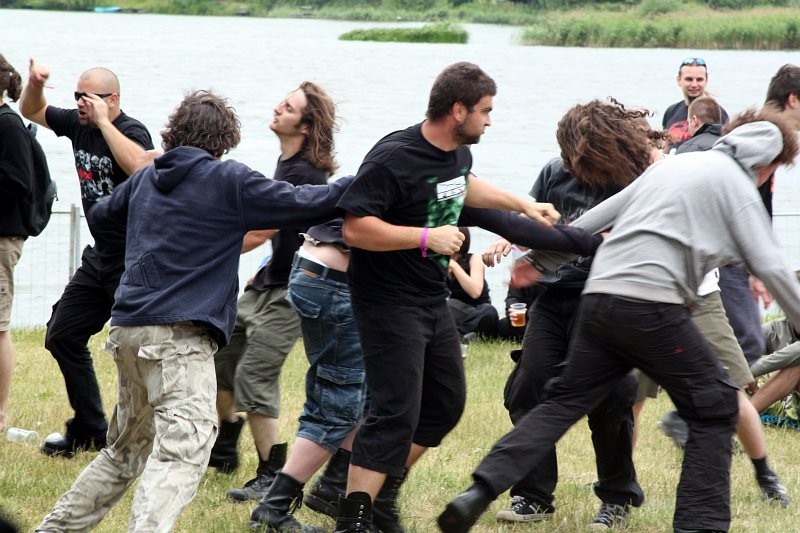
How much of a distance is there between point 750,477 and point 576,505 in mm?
1173

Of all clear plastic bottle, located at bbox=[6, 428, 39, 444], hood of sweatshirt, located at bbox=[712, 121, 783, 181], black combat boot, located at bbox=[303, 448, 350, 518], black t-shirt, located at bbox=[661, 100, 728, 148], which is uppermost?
hood of sweatshirt, located at bbox=[712, 121, 783, 181]

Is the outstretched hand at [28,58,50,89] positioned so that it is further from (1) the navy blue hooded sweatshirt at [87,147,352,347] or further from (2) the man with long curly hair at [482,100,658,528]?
(2) the man with long curly hair at [482,100,658,528]

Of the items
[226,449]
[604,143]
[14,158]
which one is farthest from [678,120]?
[14,158]

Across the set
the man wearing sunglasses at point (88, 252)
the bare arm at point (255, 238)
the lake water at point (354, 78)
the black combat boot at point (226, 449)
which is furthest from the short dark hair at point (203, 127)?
the lake water at point (354, 78)

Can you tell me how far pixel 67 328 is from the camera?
6.07 metres

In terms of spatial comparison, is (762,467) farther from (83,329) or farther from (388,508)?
(83,329)

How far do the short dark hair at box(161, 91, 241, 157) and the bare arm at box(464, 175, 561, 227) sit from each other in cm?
94

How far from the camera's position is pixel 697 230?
4352mm

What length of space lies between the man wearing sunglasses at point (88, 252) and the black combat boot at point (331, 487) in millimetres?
1533

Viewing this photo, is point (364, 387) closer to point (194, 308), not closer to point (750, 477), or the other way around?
point (194, 308)

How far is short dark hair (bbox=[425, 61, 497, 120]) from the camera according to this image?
14.9 ft

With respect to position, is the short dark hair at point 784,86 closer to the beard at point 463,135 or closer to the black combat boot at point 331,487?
the beard at point 463,135

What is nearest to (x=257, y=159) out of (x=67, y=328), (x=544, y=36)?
(x=67, y=328)

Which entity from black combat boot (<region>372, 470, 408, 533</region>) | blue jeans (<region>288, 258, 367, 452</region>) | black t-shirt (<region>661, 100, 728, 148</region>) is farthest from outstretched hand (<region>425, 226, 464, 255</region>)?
black t-shirt (<region>661, 100, 728, 148</region>)
